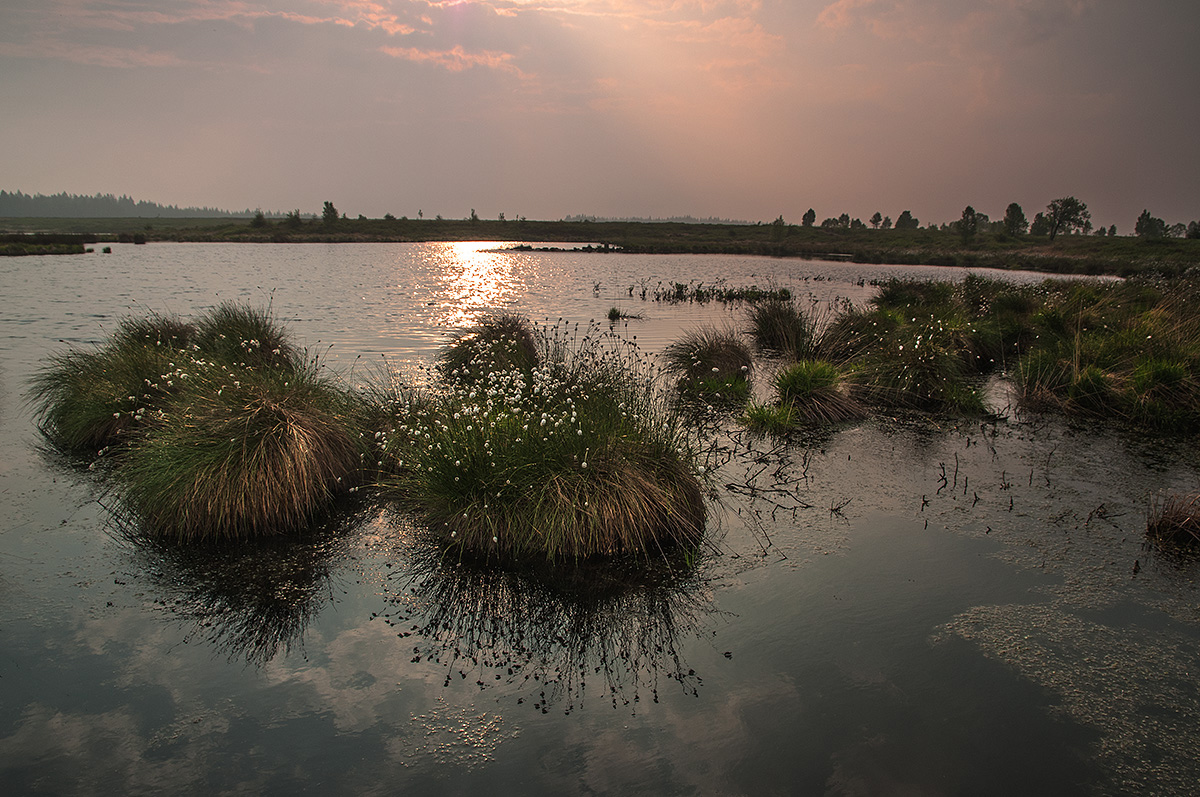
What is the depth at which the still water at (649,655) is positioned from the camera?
464 centimetres

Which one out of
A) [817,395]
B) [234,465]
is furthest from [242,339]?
[817,395]

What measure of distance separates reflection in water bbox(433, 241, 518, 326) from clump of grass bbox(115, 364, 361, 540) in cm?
1505

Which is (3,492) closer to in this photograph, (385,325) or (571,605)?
(571,605)

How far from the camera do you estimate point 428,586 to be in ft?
22.9

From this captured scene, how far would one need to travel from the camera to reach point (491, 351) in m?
12.7

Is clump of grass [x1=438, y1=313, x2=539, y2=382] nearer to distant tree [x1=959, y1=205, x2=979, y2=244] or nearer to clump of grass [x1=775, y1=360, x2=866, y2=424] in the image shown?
clump of grass [x1=775, y1=360, x2=866, y2=424]

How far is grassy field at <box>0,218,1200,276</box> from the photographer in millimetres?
62969

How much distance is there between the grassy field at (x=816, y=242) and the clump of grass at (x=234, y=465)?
1966 inches

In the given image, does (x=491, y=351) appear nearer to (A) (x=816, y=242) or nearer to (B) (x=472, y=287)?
(B) (x=472, y=287)

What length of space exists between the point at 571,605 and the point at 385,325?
20.5 m

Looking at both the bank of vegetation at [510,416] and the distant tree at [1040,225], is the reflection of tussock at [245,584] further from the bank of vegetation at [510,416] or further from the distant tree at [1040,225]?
the distant tree at [1040,225]

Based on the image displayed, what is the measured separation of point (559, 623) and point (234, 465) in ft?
15.5

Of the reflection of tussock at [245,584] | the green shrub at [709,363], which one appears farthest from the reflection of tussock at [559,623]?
the green shrub at [709,363]

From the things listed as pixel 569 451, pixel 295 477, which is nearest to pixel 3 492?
pixel 295 477
